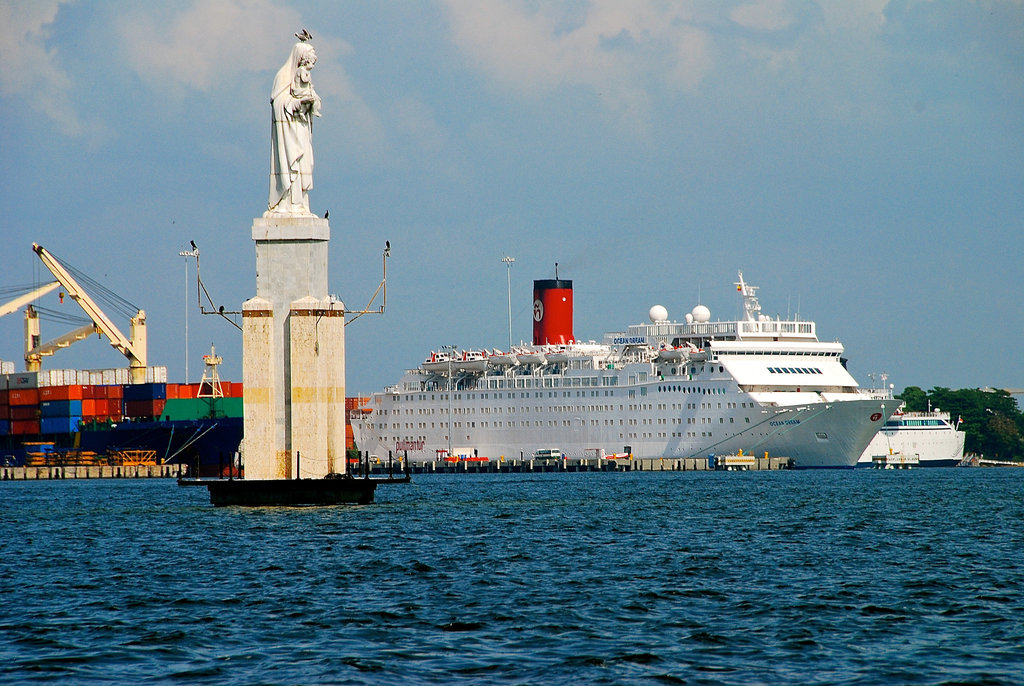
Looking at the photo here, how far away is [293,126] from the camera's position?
37938 mm

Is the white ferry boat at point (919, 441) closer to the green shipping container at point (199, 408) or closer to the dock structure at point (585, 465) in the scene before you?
the dock structure at point (585, 465)

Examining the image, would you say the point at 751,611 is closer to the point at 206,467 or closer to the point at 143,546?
the point at 143,546

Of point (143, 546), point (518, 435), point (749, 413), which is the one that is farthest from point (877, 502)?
point (518, 435)

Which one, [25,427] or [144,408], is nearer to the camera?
[144,408]

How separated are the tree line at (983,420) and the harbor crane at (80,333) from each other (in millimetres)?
69559

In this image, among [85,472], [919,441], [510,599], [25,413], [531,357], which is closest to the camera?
[510,599]

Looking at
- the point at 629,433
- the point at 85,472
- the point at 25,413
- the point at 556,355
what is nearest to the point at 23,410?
the point at 25,413

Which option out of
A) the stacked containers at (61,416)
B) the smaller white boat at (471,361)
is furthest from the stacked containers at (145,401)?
the smaller white boat at (471,361)

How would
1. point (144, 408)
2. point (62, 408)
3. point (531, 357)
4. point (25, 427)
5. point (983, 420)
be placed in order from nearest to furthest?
point (144, 408)
point (62, 408)
point (25, 427)
point (531, 357)
point (983, 420)

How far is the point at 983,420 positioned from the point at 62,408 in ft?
267

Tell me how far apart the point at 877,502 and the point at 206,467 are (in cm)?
6271

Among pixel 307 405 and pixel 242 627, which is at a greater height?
pixel 307 405

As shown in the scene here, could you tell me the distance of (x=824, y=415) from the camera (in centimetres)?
9175

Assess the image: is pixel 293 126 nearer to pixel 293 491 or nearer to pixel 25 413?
pixel 293 491
